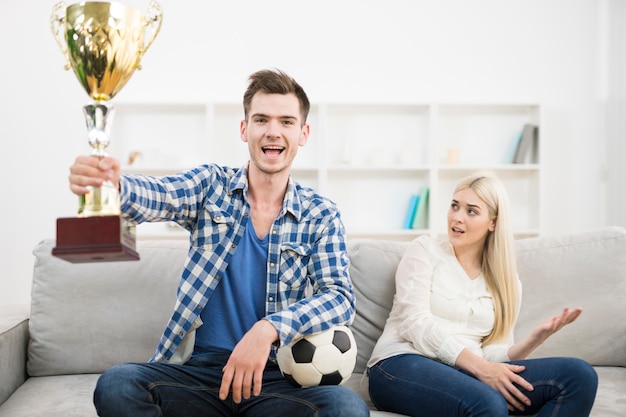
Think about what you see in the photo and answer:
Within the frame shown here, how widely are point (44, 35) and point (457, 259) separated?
12.5 ft

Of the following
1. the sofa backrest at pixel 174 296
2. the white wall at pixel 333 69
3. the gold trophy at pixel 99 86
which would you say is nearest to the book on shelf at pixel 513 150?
the white wall at pixel 333 69

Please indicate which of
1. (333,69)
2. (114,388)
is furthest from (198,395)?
(333,69)

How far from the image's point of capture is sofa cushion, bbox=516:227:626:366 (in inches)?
92.7

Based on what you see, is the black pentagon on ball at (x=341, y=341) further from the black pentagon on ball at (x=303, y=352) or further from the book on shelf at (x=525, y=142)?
the book on shelf at (x=525, y=142)

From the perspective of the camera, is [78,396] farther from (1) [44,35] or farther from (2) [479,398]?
(1) [44,35]

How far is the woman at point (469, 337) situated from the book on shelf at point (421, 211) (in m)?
2.54

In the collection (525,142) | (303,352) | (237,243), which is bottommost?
(303,352)

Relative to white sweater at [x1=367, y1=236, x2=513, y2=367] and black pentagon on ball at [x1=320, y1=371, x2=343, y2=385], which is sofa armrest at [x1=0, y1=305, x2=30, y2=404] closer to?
black pentagon on ball at [x1=320, y1=371, x2=343, y2=385]

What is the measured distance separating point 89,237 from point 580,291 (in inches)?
65.7

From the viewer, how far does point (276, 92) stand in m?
2.07

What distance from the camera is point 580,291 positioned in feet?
7.87

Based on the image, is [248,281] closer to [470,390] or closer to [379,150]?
[470,390]

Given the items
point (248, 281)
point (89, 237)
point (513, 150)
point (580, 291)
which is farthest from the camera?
point (513, 150)

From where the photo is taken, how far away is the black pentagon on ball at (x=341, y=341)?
1.77 metres
